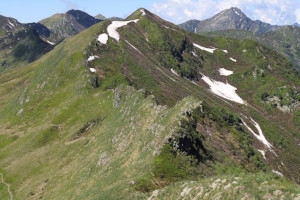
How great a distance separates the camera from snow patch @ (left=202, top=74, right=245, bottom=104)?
531 ft

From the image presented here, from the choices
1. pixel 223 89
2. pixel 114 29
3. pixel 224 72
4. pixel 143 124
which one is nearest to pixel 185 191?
pixel 143 124

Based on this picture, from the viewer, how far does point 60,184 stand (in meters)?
57.9

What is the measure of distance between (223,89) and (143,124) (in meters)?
133

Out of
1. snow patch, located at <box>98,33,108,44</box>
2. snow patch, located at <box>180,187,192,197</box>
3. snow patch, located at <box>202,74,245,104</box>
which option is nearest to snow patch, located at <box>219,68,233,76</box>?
snow patch, located at <box>202,74,245,104</box>

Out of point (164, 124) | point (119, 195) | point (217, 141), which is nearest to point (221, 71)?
point (217, 141)

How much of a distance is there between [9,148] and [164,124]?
65.7 m

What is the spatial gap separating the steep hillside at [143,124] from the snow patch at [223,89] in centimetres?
103

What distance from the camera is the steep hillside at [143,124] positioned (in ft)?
120

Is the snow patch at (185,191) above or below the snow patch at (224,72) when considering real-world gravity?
below

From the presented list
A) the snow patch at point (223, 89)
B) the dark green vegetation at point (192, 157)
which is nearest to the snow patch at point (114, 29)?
the snow patch at point (223, 89)

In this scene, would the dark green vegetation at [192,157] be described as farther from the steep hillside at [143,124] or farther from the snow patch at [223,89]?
the snow patch at [223,89]

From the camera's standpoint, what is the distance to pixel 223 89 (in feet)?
571

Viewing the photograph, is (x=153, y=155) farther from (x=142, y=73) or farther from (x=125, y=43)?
(x=125, y=43)

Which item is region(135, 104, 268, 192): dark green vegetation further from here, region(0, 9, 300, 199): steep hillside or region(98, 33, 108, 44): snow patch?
region(98, 33, 108, 44): snow patch
